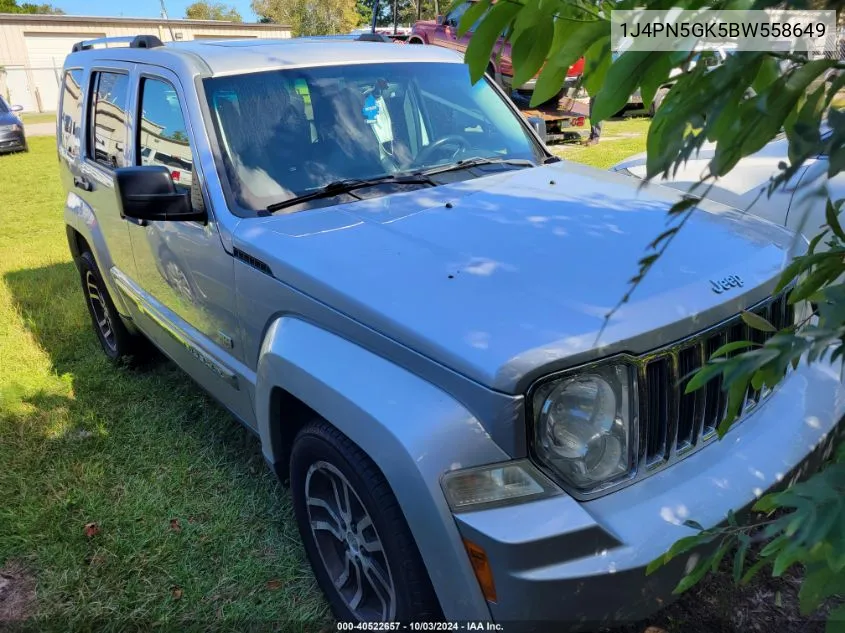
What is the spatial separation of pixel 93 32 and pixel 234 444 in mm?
41743

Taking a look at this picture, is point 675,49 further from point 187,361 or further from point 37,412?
point 37,412

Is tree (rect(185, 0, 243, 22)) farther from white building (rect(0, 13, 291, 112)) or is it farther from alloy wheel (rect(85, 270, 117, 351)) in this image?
alloy wheel (rect(85, 270, 117, 351))

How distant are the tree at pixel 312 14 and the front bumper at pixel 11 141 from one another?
117 feet

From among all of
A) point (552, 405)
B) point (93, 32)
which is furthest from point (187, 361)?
point (93, 32)

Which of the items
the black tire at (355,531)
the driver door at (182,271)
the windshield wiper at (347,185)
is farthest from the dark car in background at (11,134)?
the black tire at (355,531)

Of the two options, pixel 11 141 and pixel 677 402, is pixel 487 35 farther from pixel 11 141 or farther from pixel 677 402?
pixel 11 141

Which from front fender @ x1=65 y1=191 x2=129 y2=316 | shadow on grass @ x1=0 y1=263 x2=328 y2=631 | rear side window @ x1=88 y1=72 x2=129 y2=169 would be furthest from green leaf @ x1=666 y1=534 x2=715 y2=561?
front fender @ x1=65 y1=191 x2=129 y2=316

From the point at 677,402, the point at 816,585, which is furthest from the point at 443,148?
the point at 816,585

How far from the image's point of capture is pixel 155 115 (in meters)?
3.52

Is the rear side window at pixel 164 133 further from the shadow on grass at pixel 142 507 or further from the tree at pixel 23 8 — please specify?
the tree at pixel 23 8

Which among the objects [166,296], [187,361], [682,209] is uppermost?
[682,209]

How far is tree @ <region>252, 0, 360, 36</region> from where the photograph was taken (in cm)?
4900

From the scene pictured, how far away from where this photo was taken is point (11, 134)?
16.0m

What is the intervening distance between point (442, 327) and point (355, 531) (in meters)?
0.84
